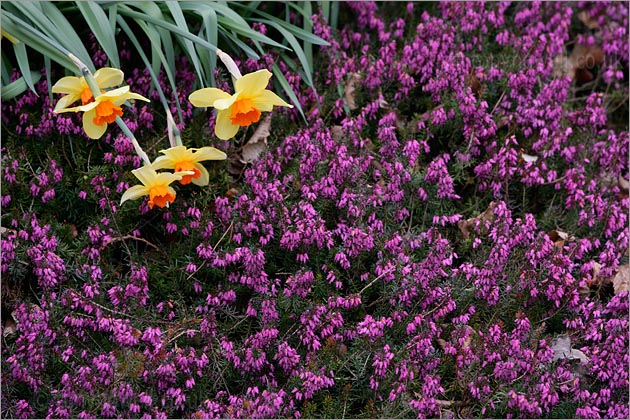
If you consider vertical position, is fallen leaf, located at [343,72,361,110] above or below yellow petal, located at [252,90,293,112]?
below

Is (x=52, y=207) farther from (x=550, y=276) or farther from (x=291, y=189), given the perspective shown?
(x=550, y=276)

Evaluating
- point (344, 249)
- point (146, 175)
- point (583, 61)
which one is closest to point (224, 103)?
point (146, 175)

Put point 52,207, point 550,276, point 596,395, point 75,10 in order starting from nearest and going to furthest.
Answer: point 596,395 < point 550,276 < point 52,207 < point 75,10

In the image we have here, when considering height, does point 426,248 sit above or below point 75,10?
below

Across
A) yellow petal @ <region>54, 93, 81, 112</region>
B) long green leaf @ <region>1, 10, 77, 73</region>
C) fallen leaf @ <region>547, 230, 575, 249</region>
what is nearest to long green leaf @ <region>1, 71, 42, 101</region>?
long green leaf @ <region>1, 10, 77, 73</region>

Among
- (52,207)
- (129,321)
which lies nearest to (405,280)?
(129,321)

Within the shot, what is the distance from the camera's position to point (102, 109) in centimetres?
338

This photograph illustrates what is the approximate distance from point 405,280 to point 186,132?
123cm

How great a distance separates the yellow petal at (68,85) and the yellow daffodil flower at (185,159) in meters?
0.47

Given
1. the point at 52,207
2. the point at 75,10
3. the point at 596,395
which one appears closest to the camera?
the point at 596,395

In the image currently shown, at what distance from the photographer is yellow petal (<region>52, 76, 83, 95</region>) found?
3.52 meters

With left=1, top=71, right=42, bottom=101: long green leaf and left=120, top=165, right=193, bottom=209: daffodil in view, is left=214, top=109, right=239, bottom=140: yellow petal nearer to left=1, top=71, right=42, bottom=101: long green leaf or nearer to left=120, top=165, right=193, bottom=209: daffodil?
left=120, top=165, right=193, bottom=209: daffodil

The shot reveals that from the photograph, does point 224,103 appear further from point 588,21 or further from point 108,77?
point 588,21

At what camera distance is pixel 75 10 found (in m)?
4.11
